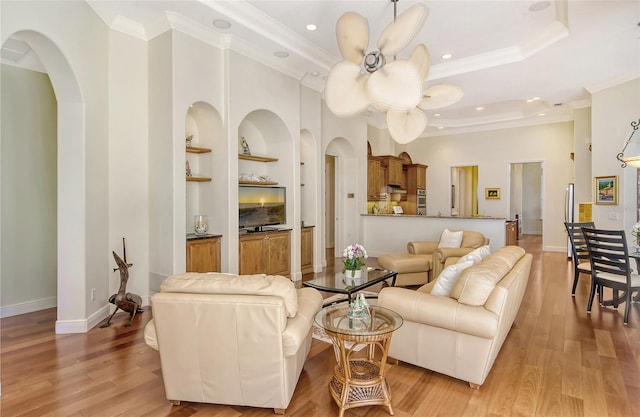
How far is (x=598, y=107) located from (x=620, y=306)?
3783 mm

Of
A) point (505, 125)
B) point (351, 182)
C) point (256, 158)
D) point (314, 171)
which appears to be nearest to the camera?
point (256, 158)

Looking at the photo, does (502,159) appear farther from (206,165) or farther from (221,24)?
(221,24)

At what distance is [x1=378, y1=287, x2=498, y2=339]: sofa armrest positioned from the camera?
2.32 meters

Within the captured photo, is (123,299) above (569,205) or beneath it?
beneath

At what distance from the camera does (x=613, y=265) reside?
3.85 metres

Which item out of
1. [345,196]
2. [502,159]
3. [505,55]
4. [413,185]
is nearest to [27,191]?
[345,196]

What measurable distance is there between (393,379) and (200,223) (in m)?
3.38

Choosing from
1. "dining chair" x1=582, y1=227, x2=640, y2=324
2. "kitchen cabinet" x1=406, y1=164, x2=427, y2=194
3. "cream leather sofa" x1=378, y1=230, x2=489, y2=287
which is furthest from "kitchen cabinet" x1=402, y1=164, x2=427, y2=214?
"dining chair" x1=582, y1=227, x2=640, y2=324

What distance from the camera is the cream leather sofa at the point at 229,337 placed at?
202 cm

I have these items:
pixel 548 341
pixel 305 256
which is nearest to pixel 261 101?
pixel 305 256

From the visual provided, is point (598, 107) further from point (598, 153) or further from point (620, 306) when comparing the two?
point (620, 306)

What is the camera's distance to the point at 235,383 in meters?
2.14

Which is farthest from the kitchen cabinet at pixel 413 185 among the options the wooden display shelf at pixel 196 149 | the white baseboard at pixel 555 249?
the wooden display shelf at pixel 196 149

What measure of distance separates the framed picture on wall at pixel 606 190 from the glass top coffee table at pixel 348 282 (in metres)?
4.41
